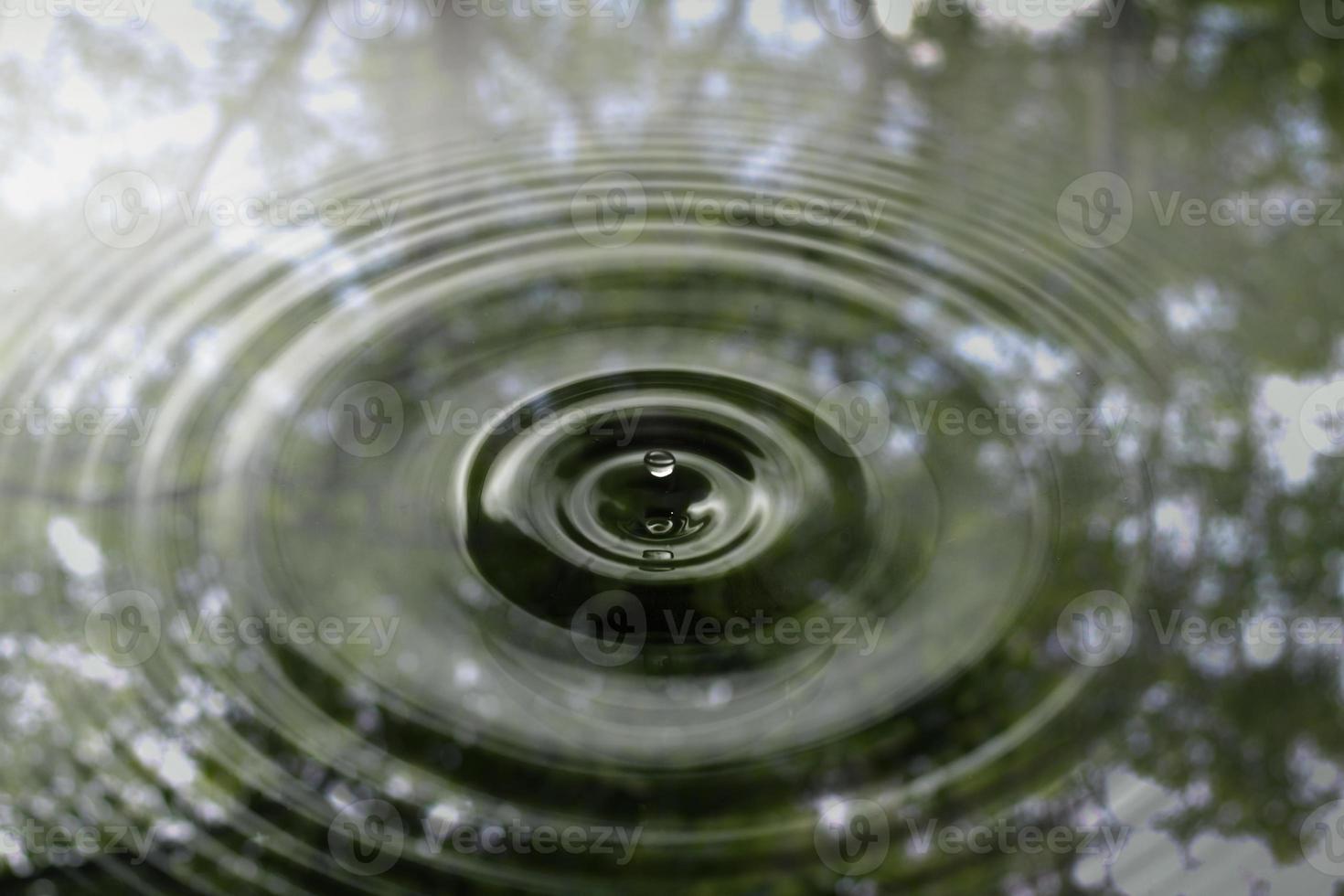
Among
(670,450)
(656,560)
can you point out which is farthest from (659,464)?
(656,560)

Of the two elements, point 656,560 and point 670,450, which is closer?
point 656,560

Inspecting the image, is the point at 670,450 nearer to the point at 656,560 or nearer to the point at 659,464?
the point at 659,464

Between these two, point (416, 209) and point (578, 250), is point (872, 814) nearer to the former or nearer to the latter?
point (578, 250)

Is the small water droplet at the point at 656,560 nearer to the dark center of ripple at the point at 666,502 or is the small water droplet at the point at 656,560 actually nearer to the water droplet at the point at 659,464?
the dark center of ripple at the point at 666,502

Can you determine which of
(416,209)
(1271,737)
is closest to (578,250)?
(416,209)

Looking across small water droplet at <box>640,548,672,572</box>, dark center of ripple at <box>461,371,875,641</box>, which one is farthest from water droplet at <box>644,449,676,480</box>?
small water droplet at <box>640,548,672,572</box>

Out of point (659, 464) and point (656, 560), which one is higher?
point (659, 464)

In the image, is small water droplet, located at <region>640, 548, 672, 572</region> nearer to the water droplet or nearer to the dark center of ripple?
the dark center of ripple
